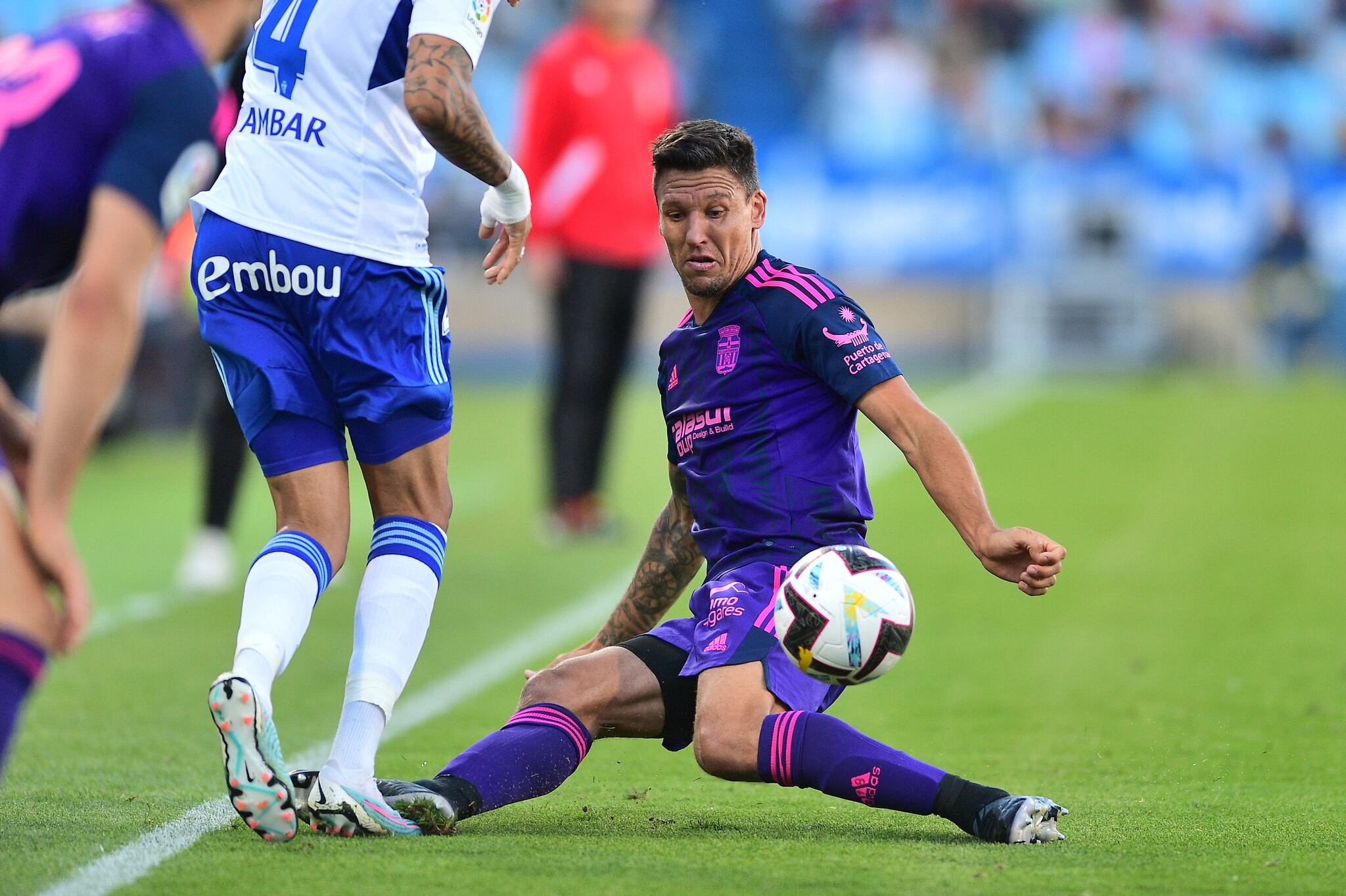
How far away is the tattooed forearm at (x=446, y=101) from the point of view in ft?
11.9

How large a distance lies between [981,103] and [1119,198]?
2996mm

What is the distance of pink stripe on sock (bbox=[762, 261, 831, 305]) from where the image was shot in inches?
158

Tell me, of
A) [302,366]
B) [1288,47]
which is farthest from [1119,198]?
[302,366]

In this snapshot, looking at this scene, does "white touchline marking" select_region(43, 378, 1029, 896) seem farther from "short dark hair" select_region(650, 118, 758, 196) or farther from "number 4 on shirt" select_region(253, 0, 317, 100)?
"short dark hair" select_region(650, 118, 758, 196)

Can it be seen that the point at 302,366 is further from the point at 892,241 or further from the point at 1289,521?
the point at 892,241

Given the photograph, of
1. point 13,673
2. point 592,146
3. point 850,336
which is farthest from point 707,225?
point 592,146

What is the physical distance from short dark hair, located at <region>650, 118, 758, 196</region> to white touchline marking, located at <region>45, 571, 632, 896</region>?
69.4 inches

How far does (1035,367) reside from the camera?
22.6 metres

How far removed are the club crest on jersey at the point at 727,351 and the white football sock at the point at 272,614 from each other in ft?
3.49

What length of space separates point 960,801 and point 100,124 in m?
2.10

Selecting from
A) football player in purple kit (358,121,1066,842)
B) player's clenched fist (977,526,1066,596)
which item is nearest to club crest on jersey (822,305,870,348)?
football player in purple kit (358,121,1066,842)

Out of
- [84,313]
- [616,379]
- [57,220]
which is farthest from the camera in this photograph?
[616,379]

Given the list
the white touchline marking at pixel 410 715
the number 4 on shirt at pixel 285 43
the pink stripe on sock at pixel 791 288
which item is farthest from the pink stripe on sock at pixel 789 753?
the number 4 on shirt at pixel 285 43

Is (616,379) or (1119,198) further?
(1119,198)
